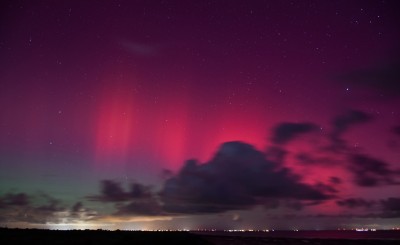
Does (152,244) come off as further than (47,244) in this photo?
Yes

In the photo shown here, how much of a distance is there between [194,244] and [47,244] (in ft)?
124

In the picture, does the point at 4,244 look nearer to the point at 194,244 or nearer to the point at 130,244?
the point at 130,244

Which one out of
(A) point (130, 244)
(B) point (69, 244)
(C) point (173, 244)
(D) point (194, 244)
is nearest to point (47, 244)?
(B) point (69, 244)

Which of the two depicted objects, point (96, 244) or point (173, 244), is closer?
point (96, 244)

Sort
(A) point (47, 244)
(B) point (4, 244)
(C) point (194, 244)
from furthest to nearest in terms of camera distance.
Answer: (C) point (194, 244), (A) point (47, 244), (B) point (4, 244)

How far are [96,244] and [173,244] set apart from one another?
761 inches

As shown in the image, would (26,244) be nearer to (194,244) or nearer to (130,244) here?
(130,244)

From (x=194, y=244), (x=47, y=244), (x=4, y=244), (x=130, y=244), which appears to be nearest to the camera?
(x=4, y=244)

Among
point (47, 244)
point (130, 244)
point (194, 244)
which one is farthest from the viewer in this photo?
point (194, 244)

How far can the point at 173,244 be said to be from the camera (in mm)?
94875

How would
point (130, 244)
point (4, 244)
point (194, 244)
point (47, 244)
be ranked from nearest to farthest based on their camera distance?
point (4, 244) → point (47, 244) → point (130, 244) → point (194, 244)

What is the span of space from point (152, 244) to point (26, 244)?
28010 millimetres

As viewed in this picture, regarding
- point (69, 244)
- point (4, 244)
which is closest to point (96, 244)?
point (69, 244)

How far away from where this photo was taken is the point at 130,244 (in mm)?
89562
